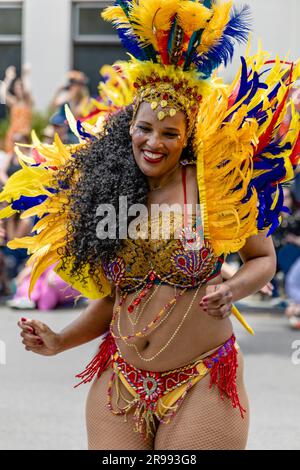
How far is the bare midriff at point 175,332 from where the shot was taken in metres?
2.76

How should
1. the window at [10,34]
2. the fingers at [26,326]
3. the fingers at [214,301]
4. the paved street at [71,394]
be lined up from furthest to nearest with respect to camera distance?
1. the window at [10,34]
2. the paved street at [71,394]
3. the fingers at [26,326]
4. the fingers at [214,301]

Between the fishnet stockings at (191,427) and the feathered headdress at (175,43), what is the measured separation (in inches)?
34.5

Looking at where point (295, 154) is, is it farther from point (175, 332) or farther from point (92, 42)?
point (92, 42)

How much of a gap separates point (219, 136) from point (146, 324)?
2.14 feet

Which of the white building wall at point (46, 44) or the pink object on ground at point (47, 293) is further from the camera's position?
the white building wall at point (46, 44)

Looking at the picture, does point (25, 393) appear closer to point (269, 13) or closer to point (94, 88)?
point (269, 13)

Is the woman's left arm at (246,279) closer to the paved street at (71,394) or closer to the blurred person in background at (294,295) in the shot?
the paved street at (71,394)

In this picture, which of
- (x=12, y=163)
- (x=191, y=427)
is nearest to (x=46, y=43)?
(x=12, y=163)

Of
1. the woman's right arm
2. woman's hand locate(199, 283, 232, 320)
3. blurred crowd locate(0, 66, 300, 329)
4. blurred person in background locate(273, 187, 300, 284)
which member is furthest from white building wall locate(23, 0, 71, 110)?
woman's hand locate(199, 283, 232, 320)

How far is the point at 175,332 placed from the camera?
9.07ft

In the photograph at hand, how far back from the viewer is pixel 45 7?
15469 mm

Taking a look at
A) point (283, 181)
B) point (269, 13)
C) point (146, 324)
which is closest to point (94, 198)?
point (146, 324)

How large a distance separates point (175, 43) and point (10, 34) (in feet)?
45.1

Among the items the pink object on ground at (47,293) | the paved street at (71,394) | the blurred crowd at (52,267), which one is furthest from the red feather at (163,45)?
the pink object on ground at (47,293)
